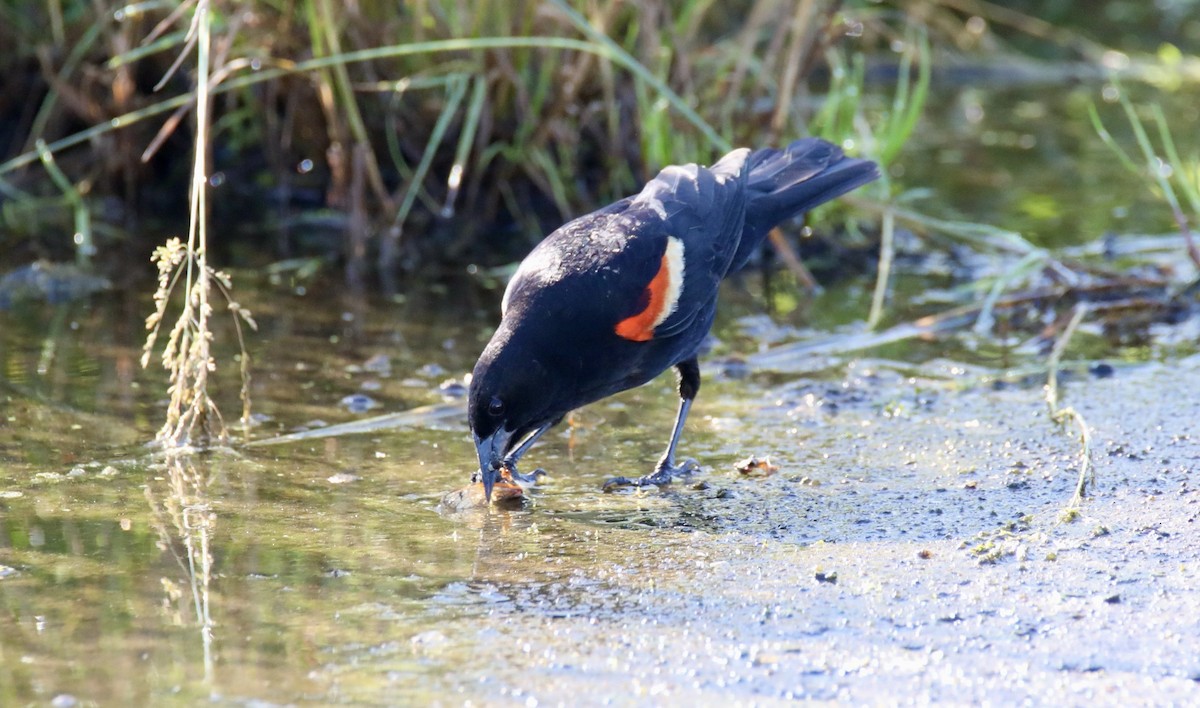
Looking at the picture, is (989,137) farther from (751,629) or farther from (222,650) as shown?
(222,650)

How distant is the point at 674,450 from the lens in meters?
3.88

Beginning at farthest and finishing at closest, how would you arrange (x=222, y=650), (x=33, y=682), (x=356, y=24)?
(x=356, y=24) → (x=222, y=650) → (x=33, y=682)

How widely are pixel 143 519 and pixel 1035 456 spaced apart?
2.34m

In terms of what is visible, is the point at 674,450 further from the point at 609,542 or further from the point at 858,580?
the point at 858,580

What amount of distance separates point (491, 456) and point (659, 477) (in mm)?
491

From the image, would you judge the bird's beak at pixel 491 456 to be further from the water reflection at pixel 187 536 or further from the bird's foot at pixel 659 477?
the water reflection at pixel 187 536

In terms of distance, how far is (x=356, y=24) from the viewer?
18.2 ft

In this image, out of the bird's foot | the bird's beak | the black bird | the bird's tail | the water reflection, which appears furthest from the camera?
the bird's tail

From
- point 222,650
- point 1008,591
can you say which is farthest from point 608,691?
point 1008,591

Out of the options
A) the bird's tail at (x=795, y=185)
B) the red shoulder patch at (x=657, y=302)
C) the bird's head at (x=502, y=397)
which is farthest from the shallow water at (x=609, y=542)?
the bird's tail at (x=795, y=185)

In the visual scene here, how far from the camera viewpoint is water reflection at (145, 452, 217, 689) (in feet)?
8.66

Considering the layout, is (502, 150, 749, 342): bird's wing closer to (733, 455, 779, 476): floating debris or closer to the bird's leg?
the bird's leg

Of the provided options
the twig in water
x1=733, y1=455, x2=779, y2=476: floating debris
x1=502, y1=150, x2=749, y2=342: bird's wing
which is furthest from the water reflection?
the twig in water

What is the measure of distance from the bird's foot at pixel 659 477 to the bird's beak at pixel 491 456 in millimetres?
316
